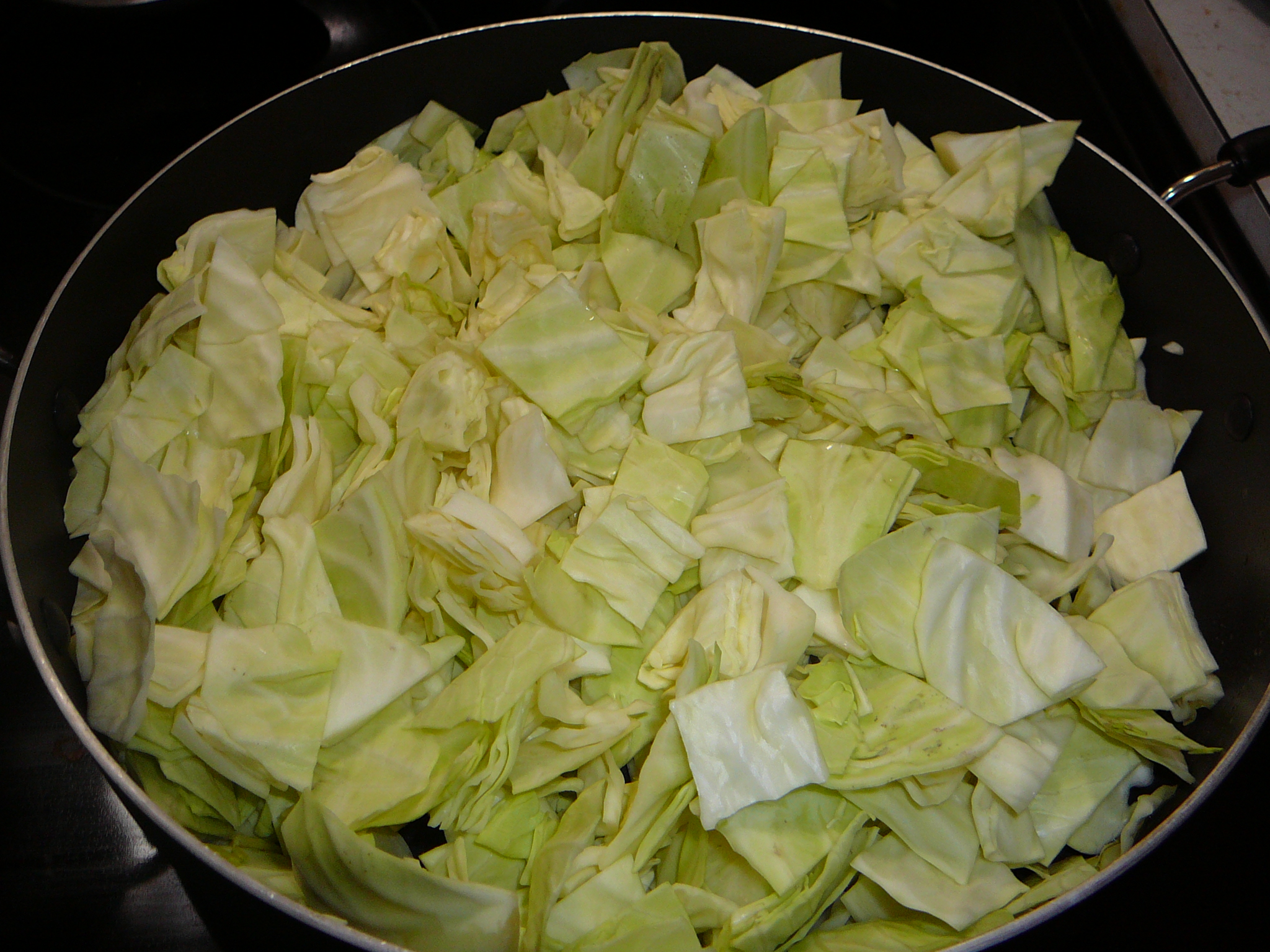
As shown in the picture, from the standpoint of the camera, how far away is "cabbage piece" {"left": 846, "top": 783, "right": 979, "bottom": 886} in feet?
3.35

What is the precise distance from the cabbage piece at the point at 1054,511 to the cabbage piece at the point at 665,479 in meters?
0.41

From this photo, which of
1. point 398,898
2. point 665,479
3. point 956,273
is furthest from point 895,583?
point 398,898

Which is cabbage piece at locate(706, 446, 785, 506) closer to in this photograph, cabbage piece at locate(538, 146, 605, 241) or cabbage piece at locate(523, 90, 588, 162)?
cabbage piece at locate(538, 146, 605, 241)

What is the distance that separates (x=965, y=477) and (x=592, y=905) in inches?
27.0

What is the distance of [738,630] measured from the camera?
3.55ft

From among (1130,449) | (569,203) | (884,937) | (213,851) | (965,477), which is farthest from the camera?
(569,203)

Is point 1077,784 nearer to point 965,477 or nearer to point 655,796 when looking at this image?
point 965,477

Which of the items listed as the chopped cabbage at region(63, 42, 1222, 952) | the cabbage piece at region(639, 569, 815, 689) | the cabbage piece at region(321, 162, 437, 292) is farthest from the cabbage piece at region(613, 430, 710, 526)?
the cabbage piece at region(321, 162, 437, 292)

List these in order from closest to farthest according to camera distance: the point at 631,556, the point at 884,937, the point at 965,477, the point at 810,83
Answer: the point at 884,937 < the point at 631,556 < the point at 965,477 < the point at 810,83

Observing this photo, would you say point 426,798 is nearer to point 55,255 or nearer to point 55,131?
point 55,255

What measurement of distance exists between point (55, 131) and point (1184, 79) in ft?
6.38

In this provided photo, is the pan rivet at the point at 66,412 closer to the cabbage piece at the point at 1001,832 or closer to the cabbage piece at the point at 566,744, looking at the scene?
→ the cabbage piece at the point at 566,744

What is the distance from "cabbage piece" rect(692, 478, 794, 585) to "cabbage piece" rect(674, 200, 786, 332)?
270mm

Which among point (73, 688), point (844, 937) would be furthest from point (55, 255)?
point (844, 937)
